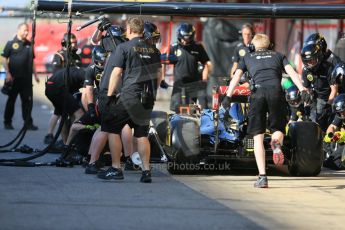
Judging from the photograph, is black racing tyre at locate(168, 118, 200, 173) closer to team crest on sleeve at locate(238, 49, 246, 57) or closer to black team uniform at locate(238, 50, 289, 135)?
black team uniform at locate(238, 50, 289, 135)

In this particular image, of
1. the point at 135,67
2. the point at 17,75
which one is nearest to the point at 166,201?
the point at 135,67

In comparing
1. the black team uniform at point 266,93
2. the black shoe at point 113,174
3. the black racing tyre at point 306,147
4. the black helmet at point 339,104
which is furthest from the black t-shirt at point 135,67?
the black helmet at point 339,104

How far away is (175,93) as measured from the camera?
655 inches

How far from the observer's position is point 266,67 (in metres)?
11.4

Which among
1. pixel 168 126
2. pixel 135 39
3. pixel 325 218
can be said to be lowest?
pixel 325 218

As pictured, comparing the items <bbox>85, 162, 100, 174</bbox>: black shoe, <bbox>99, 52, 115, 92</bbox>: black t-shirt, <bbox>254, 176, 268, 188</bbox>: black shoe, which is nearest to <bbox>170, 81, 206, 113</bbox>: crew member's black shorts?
<bbox>85, 162, 100, 174</bbox>: black shoe

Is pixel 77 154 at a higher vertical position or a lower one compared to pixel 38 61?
lower

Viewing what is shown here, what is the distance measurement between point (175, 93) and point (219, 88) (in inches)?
159

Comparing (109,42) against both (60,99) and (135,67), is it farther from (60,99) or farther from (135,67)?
(60,99)

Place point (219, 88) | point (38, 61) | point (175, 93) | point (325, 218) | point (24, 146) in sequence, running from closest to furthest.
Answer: point (325, 218), point (219, 88), point (24, 146), point (175, 93), point (38, 61)

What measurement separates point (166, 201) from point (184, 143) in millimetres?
2082

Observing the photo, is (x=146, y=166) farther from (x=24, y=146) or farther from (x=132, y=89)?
(x=24, y=146)

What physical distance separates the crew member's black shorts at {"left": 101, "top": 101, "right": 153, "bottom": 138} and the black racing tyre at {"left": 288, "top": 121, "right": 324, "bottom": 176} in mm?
1955

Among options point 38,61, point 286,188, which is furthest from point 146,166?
point 38,61
